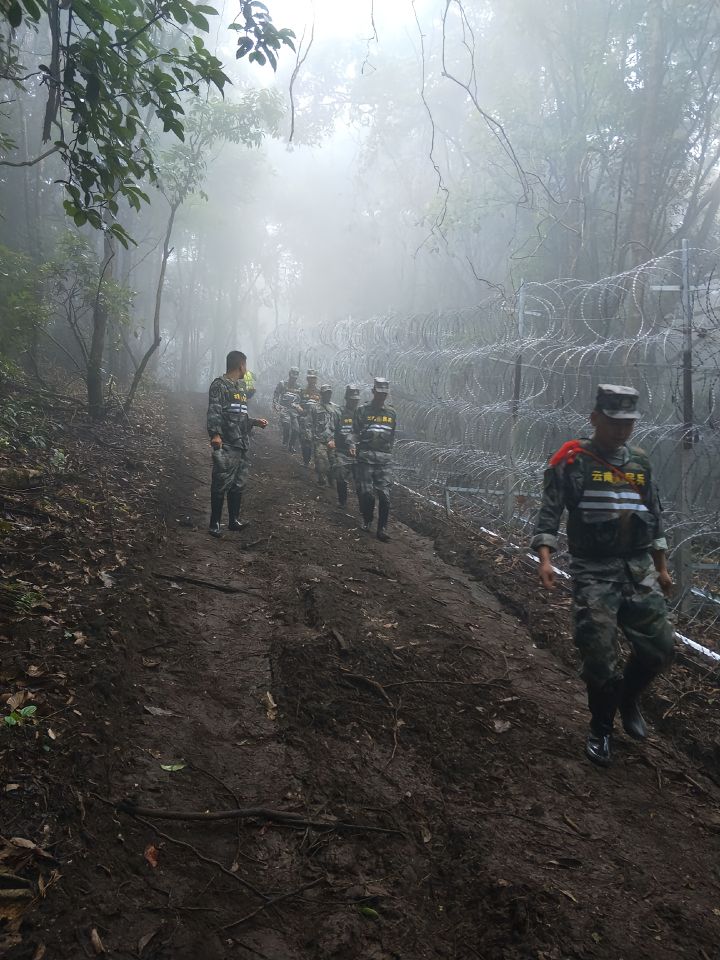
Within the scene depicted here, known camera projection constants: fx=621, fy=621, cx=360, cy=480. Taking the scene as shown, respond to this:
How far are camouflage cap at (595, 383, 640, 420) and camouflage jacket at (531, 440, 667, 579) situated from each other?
0.23m

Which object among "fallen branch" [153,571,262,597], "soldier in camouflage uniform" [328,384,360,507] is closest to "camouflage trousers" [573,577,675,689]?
"fallen branch" [153,571,262,597]

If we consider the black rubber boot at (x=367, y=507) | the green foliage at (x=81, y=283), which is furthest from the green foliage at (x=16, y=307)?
the black rubber boot at (x=367, y=507)

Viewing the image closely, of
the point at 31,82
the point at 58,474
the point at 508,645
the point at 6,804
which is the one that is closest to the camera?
the point at 6,804

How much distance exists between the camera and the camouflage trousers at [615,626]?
3.27 m

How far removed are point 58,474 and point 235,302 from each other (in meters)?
31.6

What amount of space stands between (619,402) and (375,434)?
4.73m

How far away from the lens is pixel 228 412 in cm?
697

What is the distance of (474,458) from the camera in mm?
8508

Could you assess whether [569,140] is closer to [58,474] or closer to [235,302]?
[58,474]

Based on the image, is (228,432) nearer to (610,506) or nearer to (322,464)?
(322,464)

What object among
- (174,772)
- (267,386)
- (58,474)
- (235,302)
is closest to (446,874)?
(174,772)

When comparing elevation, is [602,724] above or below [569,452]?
below

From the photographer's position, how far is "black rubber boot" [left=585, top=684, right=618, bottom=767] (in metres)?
3.28

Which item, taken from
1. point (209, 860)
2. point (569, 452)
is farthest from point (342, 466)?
point (209, 860)
